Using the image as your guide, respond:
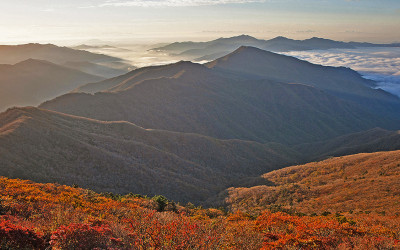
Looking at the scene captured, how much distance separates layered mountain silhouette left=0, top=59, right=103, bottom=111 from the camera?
5899 inches

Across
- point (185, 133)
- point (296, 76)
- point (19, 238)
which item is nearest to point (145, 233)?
point (19, 238)

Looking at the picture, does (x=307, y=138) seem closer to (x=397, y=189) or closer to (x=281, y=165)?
(x=281, y=165)

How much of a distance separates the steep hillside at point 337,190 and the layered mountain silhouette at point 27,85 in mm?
146295

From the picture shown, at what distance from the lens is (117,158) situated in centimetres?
3919

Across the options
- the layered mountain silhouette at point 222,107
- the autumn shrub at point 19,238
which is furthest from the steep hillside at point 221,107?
the autumn shrub at point 19,238

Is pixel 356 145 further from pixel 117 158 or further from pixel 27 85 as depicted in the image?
pixel 27 85

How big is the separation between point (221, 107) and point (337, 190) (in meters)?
73.3

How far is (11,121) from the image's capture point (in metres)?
40.3

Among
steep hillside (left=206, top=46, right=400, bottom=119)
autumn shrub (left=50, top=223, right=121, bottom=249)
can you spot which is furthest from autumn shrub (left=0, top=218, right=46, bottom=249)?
steep hillside (left=206, top=46, right=400, bottom=119)

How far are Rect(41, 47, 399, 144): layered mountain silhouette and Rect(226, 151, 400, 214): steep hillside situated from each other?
153 ft

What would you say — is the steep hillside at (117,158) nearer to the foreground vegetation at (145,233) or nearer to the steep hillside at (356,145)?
the steep hillside at (356,145)

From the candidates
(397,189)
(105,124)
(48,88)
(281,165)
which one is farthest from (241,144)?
(48,88)

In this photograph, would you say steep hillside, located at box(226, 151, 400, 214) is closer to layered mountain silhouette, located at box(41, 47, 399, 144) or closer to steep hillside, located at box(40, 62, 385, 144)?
steep hillside, located at box(40, 62, 385, 144)

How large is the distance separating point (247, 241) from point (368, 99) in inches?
7250
